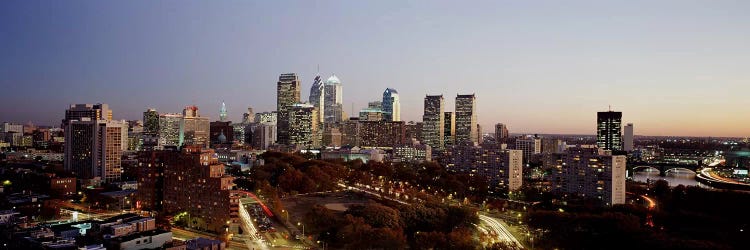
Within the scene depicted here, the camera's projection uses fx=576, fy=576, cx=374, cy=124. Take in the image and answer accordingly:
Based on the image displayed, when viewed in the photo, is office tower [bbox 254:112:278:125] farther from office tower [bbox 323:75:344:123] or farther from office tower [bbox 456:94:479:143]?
office tower [bbox 456:94:479:143]

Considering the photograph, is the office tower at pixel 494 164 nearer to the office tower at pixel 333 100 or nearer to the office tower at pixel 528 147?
the office tower at pixel 528 147

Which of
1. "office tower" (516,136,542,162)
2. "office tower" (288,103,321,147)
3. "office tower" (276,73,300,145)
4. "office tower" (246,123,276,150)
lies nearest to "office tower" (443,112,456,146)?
"office tower" (288,103,321,147)

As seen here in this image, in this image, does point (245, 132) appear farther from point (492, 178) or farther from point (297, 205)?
point (297, 205)

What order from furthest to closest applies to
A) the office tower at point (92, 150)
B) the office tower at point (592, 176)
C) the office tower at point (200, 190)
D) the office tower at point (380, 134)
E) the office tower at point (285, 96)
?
1. the office tower at point (285, 96)
2. the office tower at point (380, 134)
3. the office tower at point (92, 150)
4. the office tower at point (592, 176)
5. the office tower at point (200, 190)

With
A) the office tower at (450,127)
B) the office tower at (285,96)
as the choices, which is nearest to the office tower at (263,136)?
the office tower at (285,96)

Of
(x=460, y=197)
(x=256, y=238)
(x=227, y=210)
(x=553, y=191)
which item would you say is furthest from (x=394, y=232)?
(x=553, y=191)

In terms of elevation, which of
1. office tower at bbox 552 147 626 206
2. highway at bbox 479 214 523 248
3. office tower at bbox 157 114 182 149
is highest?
office tower at bbox 157 114 182 149
